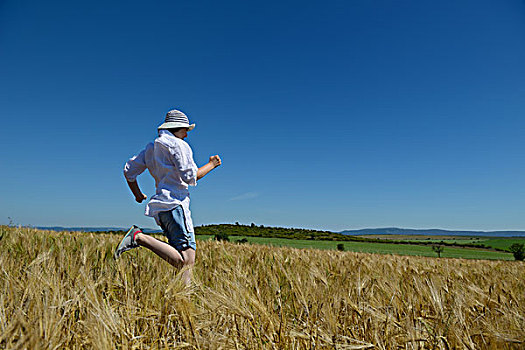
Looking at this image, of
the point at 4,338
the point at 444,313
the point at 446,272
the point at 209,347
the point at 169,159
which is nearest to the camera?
the point at 4,338

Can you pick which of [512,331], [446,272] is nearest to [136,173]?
[512,331]

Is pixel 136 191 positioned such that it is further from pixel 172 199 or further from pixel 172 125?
pixel 172 125

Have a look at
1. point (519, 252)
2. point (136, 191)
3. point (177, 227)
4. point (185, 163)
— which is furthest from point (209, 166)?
point (519, 252)

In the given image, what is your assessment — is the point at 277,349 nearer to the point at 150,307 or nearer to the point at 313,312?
the point at 313,312

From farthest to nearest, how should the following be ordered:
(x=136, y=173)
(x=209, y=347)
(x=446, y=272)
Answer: (x=446, y=272), (x=136, y=173), (x=209, y=347)

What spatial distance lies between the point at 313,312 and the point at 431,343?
49 cm

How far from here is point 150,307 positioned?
Answer: 135cm

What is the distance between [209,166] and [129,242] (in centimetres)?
104

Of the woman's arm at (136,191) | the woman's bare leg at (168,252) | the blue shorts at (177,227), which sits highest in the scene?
the woman's arm at (136,191)

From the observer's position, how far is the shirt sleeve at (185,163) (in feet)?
9.08

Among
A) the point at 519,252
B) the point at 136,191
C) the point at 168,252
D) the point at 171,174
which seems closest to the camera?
the point at 168,252

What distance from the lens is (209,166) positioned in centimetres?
316

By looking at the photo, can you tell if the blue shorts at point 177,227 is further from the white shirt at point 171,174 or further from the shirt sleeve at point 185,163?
the shirt sleeve at point 185,163

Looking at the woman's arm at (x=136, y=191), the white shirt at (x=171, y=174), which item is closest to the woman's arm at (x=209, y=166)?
the white shirt at (x=171, y=174)
